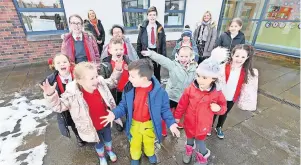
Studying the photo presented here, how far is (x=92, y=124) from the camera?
1894 millimetres

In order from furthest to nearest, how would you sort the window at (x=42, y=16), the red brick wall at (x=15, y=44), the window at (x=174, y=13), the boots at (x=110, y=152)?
1. the window at (x=174, y=13)
2. the window at (x=42, y=16)
3. the red brick wall at (x=15, y=44)
4. the boots at (x=110, y=152)

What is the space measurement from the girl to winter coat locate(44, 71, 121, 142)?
315 centimetres

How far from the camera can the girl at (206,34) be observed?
13.7ft

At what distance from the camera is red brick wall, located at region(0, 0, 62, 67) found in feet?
15.4

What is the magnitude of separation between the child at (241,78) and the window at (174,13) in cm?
528

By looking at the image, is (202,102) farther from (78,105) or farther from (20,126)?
(20,126)

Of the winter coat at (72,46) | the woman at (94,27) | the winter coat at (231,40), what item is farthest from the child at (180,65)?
the woman at (94,27)

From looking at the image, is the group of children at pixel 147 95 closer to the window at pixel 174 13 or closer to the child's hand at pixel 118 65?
the child's hand at pixel 118 65

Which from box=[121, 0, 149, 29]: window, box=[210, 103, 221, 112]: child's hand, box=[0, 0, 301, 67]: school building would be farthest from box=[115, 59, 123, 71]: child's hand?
box=[121, 0, 149, 29]: window

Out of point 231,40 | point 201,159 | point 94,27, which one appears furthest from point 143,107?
point 94,27

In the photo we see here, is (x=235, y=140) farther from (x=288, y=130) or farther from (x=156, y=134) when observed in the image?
(x=156, y=134)

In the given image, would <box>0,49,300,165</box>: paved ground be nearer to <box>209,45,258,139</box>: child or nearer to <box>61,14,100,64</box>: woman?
<box>209,45,258,139</box>: child

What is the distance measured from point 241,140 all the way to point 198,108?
1350mm

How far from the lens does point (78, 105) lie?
1.78m
